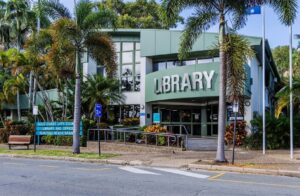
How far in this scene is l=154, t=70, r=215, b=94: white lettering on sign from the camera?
2659 cm

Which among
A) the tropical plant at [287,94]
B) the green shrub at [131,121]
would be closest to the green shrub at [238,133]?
the tropical plant at [287,94]

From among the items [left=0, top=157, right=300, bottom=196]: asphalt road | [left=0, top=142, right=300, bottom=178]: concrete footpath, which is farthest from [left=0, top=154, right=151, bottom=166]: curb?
[left=0, top=157, right=300, bottom=196]: asphalt road

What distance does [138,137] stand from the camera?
86.5 ft

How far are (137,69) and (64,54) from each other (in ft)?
39.0

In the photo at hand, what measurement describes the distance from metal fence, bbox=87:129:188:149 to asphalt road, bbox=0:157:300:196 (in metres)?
8.98

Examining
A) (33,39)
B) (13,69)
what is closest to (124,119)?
(13,69)

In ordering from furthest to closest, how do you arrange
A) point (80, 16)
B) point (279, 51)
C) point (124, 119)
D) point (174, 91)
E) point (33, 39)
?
point (279, 51) → point (124, 119) → point (174, 91) → point (33, 39) → point (80, 16)

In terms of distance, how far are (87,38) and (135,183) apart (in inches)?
473

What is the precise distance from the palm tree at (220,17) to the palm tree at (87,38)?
15.7 ft

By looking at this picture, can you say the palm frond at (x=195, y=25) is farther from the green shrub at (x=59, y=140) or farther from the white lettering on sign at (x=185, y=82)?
the green shrub at (x=59, y=140)

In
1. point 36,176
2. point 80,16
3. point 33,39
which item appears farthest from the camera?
point 33,39

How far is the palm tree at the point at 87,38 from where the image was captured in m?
21.7

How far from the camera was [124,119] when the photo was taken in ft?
109

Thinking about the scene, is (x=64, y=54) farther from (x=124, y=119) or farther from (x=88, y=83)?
(x=124, y=119)
